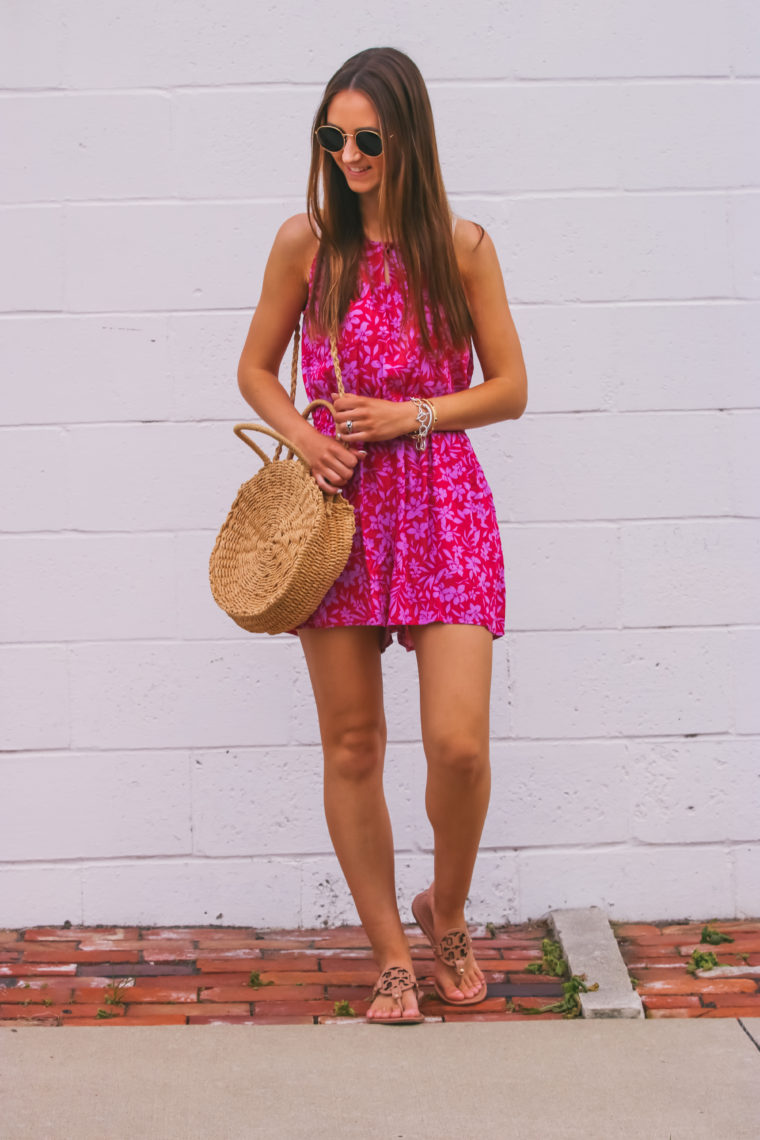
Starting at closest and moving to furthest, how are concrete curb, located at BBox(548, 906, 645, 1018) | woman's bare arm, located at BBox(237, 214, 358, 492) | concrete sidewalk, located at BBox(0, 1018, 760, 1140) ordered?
concrete sidewalk, located at BBox(0, 1018, 760, 1140) < woman's bare arm, located at BBox(237, 214, 358, 492) < concrete curb, located at BBox(548, 906, 645, 1018)

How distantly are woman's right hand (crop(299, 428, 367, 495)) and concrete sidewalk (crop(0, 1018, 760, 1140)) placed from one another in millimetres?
1149

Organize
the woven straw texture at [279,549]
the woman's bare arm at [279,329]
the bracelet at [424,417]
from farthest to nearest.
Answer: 1. the woman's bare arm at [279,329]
2. the bracelet at [424,417]
3. the woven straw texture at [279,549]

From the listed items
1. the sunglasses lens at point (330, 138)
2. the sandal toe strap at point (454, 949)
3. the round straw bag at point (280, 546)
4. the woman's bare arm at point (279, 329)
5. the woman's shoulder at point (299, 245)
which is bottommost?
the sandal toe strap at point (454, 949)

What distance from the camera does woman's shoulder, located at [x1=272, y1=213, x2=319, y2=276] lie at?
2.84 metres

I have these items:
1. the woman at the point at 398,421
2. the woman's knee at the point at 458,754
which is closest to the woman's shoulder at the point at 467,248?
the woman at the point at 398,421

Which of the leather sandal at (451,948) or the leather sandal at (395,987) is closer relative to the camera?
the leather sandal at (395,987)

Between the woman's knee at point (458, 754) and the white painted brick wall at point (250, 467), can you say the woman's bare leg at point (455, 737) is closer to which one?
the woman's knee at point (458, 754)

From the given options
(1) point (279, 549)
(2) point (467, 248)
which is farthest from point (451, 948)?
(2) point (467, 248)

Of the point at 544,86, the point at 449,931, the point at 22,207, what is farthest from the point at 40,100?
the point at 449,931

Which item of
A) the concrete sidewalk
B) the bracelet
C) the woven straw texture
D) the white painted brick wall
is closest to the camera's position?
the concrete sidewalk

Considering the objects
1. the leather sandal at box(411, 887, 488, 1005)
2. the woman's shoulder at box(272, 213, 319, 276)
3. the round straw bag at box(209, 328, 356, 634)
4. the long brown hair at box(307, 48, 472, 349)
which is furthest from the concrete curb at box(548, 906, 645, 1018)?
the woman's shoulder at box(272, 213, 319, 276)

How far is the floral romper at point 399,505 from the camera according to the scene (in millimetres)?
2721

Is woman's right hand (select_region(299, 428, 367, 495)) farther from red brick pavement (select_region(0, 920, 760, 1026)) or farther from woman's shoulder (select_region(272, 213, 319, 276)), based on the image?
red brick pavement (select_region(0, 920, 760, 1026))

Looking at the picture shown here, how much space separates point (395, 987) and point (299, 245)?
5.28 feet
